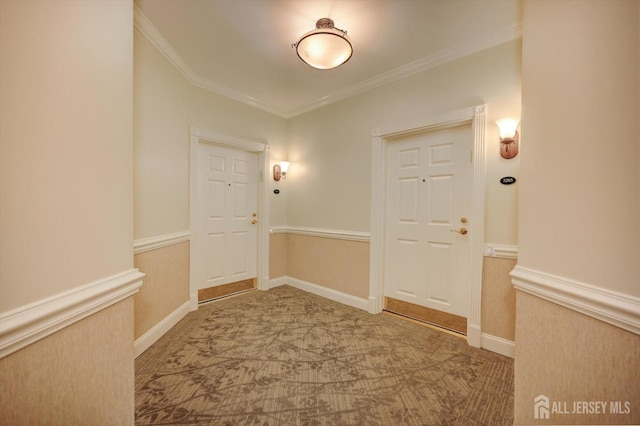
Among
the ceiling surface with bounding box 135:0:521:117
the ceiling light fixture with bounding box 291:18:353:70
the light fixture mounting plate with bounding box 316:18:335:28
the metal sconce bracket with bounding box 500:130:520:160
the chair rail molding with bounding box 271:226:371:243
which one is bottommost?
the chair rail molding with bounding box 271:226:371:243

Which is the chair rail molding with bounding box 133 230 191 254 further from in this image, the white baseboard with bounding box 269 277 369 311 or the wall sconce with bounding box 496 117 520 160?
the wall sconce with bounding box 496 117 520 160

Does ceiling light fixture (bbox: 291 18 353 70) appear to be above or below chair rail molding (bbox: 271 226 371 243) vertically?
above

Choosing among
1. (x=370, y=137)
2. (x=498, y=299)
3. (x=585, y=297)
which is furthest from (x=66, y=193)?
(x=498, y=299)

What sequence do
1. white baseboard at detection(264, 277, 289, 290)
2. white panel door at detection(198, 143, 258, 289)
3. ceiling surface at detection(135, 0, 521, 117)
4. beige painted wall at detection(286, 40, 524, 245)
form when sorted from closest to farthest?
ceiling surface at detection(135, 0, 521, 117) → beige painted wall at detection(286, 40, 524, 245) → white panel door at detection(198, 143, 258, 289) → white baseboard at detection(264, 277, 289, 290)

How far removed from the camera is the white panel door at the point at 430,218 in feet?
7.68

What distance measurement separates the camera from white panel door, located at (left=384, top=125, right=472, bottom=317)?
7.68 feet

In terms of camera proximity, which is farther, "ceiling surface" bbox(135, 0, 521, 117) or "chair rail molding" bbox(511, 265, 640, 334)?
"ceiling surface" bbox(135, 0, 521, 117)

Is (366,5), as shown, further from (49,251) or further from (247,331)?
(247,331)

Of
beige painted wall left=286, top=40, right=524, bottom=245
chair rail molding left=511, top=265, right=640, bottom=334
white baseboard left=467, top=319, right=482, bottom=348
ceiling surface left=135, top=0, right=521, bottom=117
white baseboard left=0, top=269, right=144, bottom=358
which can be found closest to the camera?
white baseboard left=0, top=269, right=144, bottom=358

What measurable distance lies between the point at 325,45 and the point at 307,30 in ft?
1.07

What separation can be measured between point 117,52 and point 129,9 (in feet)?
0.80

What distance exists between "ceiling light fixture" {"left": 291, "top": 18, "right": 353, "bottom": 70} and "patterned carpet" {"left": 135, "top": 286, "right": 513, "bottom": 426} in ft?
7.93

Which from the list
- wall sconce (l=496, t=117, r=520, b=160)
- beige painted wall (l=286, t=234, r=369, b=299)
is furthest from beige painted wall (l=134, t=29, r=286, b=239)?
wall sconce (l=496, t=117, r=520, b=160)

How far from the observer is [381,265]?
2840 mm
